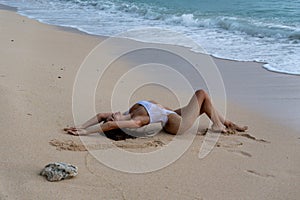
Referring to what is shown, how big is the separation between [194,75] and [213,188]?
4167 millimetres

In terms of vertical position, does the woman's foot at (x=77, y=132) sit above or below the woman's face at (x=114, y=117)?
below

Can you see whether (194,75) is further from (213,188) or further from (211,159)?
(213,188)

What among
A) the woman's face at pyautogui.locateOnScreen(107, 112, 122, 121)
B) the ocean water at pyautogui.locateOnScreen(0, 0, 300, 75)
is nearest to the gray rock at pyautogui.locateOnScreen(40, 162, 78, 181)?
the woman's face at pyautogui.locateOnScreen(107, 112, 122, 121)

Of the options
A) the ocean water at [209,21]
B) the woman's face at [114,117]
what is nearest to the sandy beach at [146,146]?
the woman's face at [114,117]

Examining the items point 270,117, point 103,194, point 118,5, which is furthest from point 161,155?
point 118,5

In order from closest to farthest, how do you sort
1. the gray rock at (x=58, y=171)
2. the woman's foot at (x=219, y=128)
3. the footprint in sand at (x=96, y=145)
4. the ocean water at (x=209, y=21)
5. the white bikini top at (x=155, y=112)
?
the gray rock at (x=58, y=171) → the footprint in sand at (x=96, y=145) → the white bikini top at (x=155, y=112) → the woman's foot at (x=219, y=128) → the ocean water at (x=209, y=21)

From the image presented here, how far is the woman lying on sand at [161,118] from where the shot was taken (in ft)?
14.0

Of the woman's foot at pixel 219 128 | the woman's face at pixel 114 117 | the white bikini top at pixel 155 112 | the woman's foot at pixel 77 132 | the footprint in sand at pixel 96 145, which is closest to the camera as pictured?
the footprint in sand at pixel 96 145

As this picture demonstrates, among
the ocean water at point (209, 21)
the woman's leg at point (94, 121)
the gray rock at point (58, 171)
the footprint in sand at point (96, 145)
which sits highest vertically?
the gray rock at point (58, 171)

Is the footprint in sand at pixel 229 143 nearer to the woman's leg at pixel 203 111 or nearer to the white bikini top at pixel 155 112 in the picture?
the woman's leg at pixel 203 111

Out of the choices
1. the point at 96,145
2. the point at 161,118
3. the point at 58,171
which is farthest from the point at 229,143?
the point at 58,171

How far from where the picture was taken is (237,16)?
15.8 meters

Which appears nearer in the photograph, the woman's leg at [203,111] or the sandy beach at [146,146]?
the sandy beach at [146,146]

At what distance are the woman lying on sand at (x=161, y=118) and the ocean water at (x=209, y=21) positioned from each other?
3249mm
